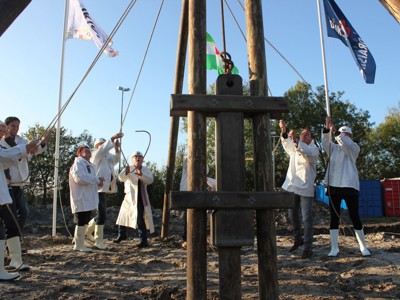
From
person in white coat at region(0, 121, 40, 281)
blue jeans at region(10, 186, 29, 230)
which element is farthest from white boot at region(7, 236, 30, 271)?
blue jeans at region(10, 186, 29, 230)

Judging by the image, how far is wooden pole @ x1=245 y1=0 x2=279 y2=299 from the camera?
3.17m

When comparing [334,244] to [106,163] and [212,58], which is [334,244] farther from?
[212,58]

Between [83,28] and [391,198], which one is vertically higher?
[83,28]

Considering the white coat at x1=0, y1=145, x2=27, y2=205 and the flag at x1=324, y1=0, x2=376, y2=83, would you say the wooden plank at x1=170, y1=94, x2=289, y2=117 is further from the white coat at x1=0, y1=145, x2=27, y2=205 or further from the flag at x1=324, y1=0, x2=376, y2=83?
the flag at x1=324, y1=0, x2=376, y2=83

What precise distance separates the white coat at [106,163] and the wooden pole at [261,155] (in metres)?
4.66

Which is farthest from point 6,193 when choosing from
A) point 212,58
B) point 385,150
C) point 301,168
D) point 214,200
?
point 385,150

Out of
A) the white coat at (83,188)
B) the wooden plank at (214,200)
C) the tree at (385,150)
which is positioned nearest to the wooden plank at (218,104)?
the wooden plank at (214,200)

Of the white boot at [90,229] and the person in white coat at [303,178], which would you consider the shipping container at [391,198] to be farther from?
the white boot at [90,229]

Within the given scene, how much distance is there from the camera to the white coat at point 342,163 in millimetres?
6250

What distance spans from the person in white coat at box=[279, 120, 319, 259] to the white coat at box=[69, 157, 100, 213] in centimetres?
324

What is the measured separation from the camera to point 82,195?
697 cm

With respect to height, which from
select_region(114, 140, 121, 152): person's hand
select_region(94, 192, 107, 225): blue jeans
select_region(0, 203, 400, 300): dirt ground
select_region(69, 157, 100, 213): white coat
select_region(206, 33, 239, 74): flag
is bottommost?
select_region(0, 203, 400, 300): dirt ground

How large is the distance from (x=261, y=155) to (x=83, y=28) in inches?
342

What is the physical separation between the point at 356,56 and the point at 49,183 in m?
26.4
